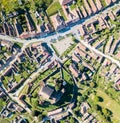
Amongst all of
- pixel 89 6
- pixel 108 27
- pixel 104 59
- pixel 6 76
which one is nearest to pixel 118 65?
pixel 104 59

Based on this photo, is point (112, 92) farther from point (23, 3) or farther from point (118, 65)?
point (23, 3)

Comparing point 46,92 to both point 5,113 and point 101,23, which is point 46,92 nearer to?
point 5,113

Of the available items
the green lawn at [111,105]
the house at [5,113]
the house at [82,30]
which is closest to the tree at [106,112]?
the green lawn at [111,105]

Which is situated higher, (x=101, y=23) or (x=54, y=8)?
(x=54, y=8)

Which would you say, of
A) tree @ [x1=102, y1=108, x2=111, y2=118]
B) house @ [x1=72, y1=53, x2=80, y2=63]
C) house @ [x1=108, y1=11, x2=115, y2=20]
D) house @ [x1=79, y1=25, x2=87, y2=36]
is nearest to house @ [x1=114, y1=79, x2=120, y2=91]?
tree @ [x1=102, y1=108, x2=111, y2=118]

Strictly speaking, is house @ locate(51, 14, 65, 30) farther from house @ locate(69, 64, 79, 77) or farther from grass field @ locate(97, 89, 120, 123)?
grass field @ locate(97, 89, 120, 123)

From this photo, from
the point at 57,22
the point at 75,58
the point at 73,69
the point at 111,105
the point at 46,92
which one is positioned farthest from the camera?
the point at 111,105

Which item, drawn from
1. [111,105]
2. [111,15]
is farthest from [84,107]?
[111,15]
